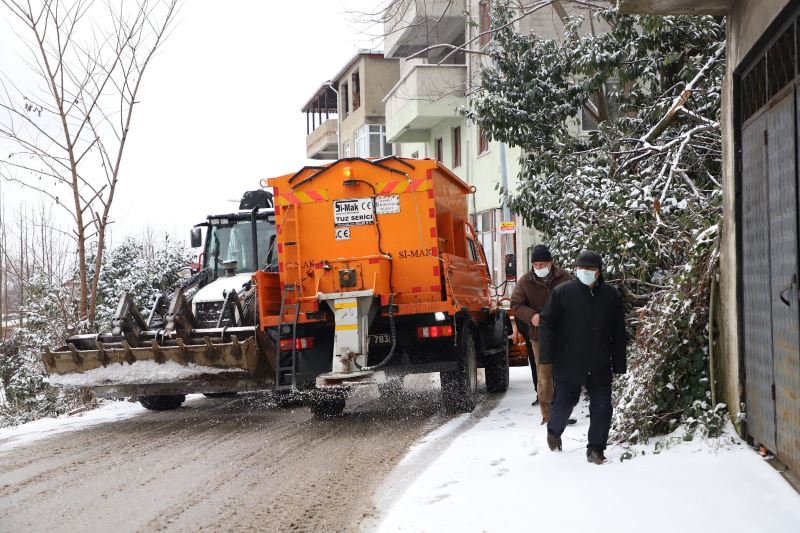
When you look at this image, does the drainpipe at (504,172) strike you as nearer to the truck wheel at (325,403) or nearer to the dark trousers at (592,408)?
the truck wheel at (325,403)

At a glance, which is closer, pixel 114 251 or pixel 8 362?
pixel 8 362

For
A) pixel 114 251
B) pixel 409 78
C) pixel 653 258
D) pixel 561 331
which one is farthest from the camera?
pixel 409 78

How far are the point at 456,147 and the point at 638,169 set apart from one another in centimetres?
1854

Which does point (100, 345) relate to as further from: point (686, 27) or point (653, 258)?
point (686, 27)

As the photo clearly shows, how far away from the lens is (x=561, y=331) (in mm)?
7676

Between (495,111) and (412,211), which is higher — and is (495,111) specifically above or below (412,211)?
above

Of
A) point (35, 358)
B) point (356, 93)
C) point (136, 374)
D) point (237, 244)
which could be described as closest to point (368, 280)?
point (136, 374)

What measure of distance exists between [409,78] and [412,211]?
61.4 ft

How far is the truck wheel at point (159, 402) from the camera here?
13.6 metres

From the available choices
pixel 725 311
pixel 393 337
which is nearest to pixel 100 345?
pixel 393 337

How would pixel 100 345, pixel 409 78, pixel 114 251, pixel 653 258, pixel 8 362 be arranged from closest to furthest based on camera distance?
pixel 653 258, pixel 100 345, pixel 8 362, pixel 114 251, pixel 409 78

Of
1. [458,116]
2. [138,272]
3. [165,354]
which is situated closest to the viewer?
[165,354]

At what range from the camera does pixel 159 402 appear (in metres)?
13.7

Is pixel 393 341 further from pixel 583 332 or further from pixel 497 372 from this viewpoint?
pixel 583 332
